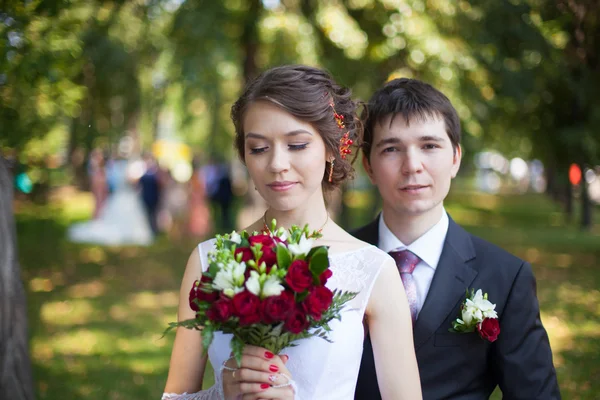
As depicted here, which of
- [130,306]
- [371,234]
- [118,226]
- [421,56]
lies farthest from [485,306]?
[118,226]

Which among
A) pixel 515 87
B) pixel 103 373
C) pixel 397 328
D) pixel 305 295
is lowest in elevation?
pixel 103 373

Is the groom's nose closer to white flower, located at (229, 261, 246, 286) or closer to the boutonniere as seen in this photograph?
the boutonniere

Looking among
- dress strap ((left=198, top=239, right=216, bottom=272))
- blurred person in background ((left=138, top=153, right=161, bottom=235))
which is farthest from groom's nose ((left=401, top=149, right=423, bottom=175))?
blurred person in background ((left=138, top=153, right=161, bottom=235))

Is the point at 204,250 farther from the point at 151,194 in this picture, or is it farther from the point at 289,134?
the point at 151,194

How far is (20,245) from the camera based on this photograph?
19.5 meters

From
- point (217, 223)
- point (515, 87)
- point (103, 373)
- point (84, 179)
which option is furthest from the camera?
point (84, 179)

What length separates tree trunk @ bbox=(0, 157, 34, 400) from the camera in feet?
18.5

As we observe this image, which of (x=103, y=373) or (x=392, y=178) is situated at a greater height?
(x=392, y=178)

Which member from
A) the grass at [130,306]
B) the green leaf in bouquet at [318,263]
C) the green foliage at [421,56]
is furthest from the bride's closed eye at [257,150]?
the green foliage at [421,56]

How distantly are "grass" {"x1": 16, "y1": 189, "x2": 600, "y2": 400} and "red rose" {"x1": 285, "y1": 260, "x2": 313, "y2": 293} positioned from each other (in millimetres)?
5665

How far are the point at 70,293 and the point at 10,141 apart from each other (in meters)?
6.08

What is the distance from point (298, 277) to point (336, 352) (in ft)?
1.97

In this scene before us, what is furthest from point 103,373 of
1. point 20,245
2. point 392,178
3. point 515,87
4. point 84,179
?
point 84,179

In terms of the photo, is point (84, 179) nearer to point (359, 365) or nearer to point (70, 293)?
point (70, 293)
